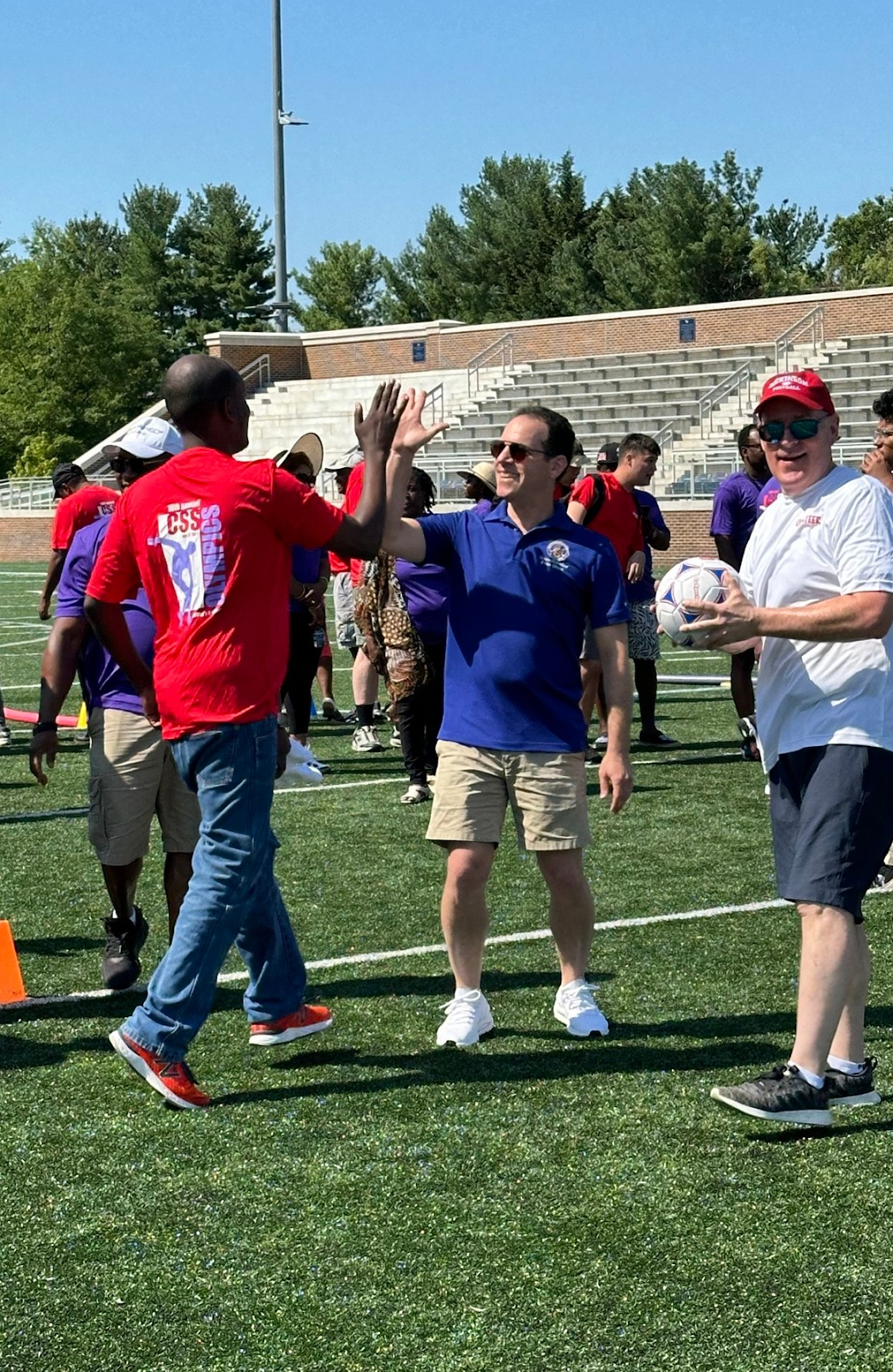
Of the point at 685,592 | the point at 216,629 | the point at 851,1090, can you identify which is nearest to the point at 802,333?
the point at 685,592

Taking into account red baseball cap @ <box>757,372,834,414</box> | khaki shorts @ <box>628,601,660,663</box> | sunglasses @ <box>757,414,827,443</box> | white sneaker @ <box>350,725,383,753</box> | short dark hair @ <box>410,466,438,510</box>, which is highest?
red baseball cap @ <box>757,372,834,414</box>

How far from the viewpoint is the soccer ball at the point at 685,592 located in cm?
462

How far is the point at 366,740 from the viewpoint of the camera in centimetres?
1205

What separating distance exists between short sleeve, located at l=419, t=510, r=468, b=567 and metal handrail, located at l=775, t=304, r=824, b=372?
33.9 metres

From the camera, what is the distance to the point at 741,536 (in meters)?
10.9

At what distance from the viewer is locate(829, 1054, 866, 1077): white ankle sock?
4.88 meters

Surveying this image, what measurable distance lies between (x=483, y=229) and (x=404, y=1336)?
8279 centimetres

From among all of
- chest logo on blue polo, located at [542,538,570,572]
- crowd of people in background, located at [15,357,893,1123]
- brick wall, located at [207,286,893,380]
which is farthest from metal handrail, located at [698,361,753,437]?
chest logo on blue polo, located at [542,538,570,572]

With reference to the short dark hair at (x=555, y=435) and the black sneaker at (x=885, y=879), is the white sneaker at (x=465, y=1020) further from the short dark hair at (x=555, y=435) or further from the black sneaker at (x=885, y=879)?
the black sneaker at (x=885, y=879)

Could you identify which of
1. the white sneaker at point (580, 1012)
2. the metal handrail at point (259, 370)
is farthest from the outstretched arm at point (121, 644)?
the metal handrail at point (259, 370)

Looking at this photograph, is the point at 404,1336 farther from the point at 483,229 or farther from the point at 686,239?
the point at 483,229

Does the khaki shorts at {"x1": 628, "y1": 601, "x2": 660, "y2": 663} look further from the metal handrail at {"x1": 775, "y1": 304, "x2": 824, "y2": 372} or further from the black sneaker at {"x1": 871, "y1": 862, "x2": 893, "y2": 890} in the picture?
the metal handrail at {"x1": 775, "y1": 304, "x2": 824, "y2": 372}

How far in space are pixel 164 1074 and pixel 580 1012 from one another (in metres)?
1.38

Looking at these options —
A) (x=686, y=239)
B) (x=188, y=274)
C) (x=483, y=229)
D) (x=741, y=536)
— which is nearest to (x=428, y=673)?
(x=741, y=536)
